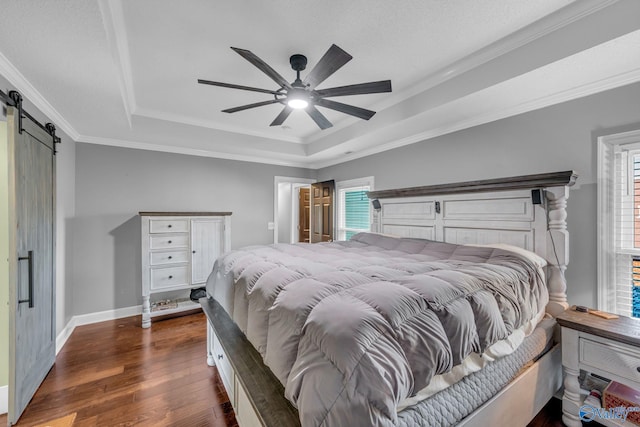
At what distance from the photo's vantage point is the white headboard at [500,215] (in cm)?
211

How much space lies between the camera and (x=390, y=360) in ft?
3.16

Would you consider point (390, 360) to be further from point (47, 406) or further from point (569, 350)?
point (47, 406)

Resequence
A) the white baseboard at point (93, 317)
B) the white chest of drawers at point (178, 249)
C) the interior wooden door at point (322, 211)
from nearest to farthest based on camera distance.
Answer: the white baseboard at point (93, 317), the white chest of drawers at point (178, 249), the interior wooden door at point (322, 211)

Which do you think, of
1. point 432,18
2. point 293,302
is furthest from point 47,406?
point 432,18

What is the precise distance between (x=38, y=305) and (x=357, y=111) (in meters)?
3.05

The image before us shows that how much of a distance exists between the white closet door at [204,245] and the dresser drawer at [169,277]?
0.11 metres

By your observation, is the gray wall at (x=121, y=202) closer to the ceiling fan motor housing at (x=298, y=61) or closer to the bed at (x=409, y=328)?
the bed at (x=409, y=328)

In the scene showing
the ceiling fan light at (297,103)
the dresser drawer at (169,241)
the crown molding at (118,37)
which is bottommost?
the dresser drawer at (169,241)

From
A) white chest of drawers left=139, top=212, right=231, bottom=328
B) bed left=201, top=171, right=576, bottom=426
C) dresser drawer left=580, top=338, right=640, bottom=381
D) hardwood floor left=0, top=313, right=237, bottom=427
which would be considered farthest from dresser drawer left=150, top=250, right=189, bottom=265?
dresser drawer left=580, top=338, right=640, bottom=381

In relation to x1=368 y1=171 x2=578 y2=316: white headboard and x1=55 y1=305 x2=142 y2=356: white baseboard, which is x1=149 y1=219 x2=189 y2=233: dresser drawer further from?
x1=368 y1=171 x2=578 y2=316: white headboard

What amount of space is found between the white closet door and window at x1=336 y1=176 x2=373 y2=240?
2.04m

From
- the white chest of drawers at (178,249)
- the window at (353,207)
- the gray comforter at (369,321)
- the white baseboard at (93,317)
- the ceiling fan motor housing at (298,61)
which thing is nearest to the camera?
the gray comforter at (369,321)

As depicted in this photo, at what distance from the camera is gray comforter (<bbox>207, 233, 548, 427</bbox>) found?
90 cm

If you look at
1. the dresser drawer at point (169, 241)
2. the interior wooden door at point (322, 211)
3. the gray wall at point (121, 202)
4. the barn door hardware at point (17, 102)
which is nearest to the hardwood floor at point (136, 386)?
the gray wall at point (121, 202)
